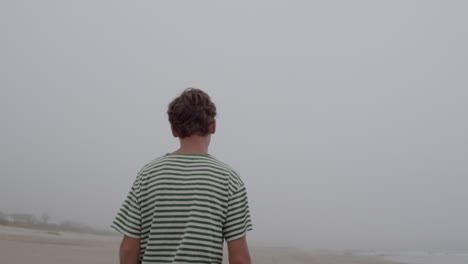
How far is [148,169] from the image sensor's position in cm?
252

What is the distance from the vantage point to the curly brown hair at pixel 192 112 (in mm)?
2539

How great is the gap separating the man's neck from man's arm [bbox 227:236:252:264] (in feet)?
1.65

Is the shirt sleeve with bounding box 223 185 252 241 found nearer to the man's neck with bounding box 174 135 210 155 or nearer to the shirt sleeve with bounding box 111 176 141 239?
the man's neck with bounding box 174 135 210 155

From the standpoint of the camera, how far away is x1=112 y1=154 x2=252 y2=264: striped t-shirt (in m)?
2.40

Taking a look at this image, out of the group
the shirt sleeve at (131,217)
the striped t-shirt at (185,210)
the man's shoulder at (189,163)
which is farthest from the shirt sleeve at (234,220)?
the shirt sleeve at (131,217)

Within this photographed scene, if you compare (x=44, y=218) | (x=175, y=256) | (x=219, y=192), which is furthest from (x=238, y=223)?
(x=44, y=218)

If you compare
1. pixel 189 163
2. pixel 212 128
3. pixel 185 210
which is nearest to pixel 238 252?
pixel 185 210

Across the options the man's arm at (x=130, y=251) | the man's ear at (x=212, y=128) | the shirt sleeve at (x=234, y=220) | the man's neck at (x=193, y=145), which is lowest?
the man's arm at (x=130, y=251)

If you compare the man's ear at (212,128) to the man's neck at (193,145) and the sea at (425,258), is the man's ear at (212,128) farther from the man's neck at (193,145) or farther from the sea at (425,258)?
the sea at (425,258)

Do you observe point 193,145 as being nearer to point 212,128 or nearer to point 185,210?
point 212,128

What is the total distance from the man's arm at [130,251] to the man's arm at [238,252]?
49 centimetres

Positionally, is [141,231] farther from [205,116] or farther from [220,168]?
[205,116]

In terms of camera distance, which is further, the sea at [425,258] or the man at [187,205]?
the sea at [425,258]

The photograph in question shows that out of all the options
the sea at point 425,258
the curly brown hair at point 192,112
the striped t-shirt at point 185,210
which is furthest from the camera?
the sea at point 425,258
